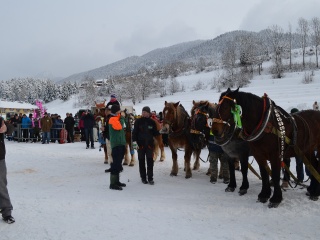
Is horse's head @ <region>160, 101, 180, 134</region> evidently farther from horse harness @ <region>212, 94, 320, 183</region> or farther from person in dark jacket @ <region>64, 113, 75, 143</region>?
person in dark jacket @ <region>64, 113, 75, 143</region>

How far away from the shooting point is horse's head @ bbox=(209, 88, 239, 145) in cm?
541

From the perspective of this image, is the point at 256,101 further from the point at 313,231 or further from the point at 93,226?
the point at 93,226

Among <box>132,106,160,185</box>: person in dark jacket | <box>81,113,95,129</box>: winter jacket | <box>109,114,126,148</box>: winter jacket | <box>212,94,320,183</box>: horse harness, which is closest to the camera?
<box>212,94,320,183</box>: horse harness

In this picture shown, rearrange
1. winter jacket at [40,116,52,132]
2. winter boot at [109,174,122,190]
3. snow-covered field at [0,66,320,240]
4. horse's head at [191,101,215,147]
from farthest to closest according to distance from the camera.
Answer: winter jacket at [40,116,52,132]
horse's head at [191,101,215,147]
winter boot at [109,174,122,190]
snow-covered field at [0,66,320,240]

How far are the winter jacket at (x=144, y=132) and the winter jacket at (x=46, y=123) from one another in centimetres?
1180

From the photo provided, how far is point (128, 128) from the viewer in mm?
10406

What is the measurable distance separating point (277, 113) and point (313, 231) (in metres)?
2.09

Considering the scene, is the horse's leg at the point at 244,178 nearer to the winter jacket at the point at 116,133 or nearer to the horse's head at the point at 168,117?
the horse's head at the point at 168,117

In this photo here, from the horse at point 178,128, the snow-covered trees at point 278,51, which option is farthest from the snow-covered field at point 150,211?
the snow-covered trees at point 278,51

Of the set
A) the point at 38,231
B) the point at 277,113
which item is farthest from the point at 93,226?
the point at 277,113

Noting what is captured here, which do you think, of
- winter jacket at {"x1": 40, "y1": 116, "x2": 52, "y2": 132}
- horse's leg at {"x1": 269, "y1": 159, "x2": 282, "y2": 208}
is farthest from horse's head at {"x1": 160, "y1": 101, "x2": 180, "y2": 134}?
winter jacket at {"x1": 40, "y1": 116, "x2": 52, "y2": 132}

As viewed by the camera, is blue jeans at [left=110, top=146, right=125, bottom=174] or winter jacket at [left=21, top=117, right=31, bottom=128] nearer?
blue jeans at [left=110, top=146, right=125, bottom=174]

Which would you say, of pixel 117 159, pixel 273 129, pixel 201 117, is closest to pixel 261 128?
pixel 273 129

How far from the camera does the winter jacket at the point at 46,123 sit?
18.0m
